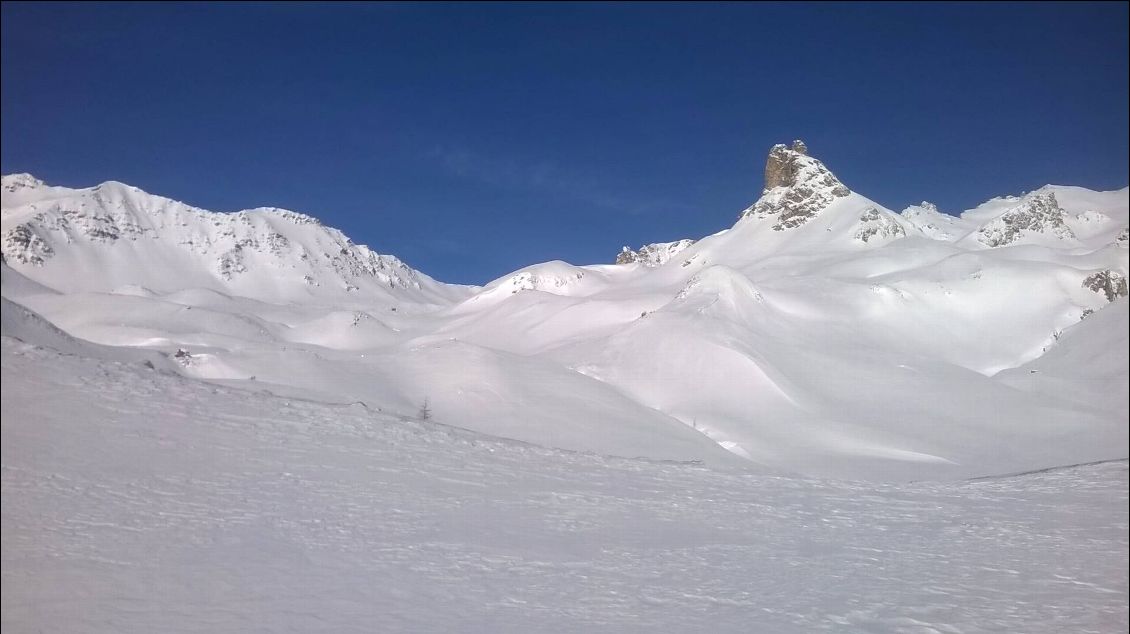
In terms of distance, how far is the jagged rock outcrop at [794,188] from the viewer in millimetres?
120812

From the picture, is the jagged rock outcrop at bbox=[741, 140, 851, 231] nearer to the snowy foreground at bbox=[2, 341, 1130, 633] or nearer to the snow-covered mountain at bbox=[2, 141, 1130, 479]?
the snow-covered mountain at bbox=[2, 141, 1130, 479]

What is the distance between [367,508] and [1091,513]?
10.1m

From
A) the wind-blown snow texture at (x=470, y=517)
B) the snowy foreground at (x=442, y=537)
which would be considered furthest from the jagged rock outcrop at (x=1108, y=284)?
the snowy foreground at (x=442, y=537)

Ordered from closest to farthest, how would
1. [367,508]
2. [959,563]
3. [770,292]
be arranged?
1. [959,563]
2. [367,508]
3. [770,292]

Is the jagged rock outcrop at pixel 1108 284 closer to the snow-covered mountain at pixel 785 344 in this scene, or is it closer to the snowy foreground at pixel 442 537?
the snow-covered mountain at pixel 785 344

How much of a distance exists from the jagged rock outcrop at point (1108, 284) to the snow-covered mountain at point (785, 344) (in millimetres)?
225

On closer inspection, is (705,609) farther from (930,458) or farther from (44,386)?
(930,458)

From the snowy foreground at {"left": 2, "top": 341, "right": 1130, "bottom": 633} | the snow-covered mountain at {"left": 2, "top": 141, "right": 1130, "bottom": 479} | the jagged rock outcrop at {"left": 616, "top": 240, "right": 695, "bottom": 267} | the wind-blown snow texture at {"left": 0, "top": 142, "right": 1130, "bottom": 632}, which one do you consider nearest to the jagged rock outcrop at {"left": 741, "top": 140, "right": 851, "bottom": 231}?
the snow-covered mountain at {"left": 2, "top": 141, "right": 1130, "bottom": 479}

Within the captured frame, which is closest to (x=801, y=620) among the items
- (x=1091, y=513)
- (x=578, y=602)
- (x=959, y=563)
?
(x=578, y=602)

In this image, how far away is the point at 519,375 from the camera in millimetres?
35719

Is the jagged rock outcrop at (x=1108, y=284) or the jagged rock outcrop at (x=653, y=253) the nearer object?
the jagged rock outcrop at (x=1108, y=284)

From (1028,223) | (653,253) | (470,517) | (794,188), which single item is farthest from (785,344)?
(653,253)

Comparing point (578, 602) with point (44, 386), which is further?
point (44, 386)

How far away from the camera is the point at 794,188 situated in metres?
124
